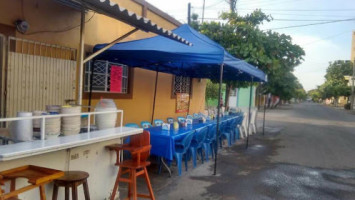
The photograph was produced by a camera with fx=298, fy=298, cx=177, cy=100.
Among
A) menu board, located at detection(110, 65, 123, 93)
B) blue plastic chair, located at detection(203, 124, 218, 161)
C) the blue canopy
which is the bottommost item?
blue plastic chair, located at detection(203, 124, 218, 161)

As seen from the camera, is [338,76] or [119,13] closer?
[119,13]

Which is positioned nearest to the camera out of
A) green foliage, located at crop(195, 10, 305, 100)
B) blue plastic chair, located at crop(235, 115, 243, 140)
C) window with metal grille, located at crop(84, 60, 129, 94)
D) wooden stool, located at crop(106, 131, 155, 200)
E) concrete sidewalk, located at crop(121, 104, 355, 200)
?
wooden stool, located at crop(106, 131, 155, 200)

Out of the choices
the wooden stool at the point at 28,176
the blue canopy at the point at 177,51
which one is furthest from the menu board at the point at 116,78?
the wooden stool at the point at 28,176

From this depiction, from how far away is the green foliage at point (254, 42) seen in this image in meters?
11.3

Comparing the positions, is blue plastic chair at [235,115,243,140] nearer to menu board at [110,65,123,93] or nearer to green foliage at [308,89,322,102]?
menu board at [110,65,123,93]

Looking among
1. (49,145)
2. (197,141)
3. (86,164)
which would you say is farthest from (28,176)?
(197,141)

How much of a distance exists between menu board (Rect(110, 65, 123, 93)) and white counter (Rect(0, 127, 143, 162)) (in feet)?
12.9

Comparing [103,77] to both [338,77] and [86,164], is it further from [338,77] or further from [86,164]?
[338,77]

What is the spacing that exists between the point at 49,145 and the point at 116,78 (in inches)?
200

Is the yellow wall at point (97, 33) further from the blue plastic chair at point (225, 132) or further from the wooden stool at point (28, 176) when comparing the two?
the wooden stool at point (28, 176)

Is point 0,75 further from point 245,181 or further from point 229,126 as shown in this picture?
point 229,126

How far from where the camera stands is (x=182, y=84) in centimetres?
1217

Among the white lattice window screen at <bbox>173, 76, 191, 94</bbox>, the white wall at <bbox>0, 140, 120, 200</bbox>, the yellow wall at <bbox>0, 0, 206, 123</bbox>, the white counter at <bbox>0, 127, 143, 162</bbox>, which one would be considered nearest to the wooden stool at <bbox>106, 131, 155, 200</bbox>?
the white wall at <bbox>0, 140, 120, 200</bbox>

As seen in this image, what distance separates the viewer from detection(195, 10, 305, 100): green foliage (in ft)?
37.2
